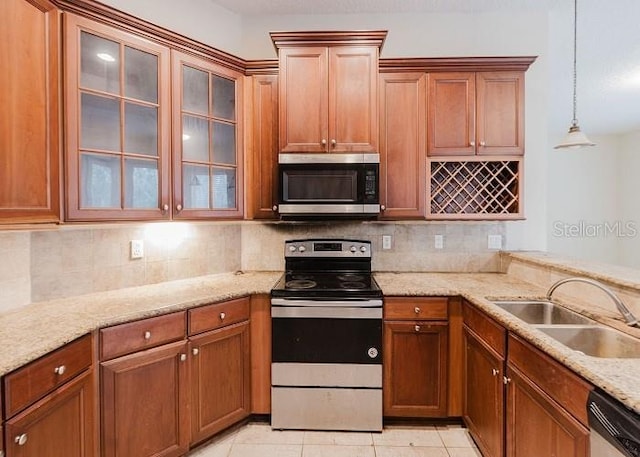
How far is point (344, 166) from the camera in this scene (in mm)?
2393

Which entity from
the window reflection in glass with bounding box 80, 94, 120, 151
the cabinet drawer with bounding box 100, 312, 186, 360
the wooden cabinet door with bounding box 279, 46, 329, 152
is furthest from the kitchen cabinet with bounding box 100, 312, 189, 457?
the wooden cabinet door with bounding box 279, 46, 329, 152

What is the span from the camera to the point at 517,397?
1566mm

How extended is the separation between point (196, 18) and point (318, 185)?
156cm

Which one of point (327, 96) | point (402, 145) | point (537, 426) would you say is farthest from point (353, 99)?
point (537, 426)

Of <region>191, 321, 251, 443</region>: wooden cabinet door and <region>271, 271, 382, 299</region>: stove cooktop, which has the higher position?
<region>271, 271, 382, 299</region>: stove cooktop

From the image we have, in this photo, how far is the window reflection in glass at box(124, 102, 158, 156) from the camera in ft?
6.40

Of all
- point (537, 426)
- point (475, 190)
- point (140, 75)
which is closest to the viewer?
point (537, 426)

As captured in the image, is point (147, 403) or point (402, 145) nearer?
point (147, 403)

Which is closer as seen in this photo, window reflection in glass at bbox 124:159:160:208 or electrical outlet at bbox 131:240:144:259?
window reflection in glass at bbox 124:159:160:208

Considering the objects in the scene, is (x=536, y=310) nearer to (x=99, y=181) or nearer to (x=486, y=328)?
(x=486, y=328)

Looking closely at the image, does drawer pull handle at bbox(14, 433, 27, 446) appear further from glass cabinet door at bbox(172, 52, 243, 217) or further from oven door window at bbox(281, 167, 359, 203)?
oven door window at bbox(281, 167, 359, 203)

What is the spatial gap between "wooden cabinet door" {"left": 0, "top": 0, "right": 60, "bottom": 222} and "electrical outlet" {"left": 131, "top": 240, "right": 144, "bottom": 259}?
0.61 m

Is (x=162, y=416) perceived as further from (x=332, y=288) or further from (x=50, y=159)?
(x=50, y=159)

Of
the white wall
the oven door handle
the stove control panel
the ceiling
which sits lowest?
the oven door handle
